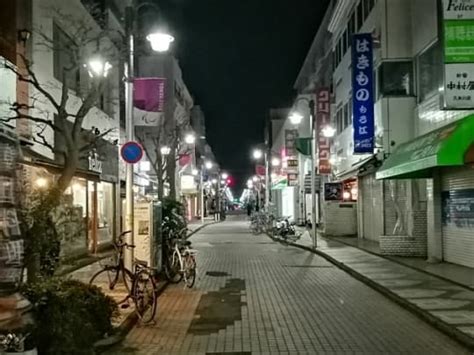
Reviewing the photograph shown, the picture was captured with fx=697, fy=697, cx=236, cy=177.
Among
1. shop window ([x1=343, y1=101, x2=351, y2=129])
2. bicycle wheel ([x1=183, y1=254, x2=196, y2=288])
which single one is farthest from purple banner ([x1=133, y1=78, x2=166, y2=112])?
shop window ([x1=343, y1=101, x2=351, y2=129])

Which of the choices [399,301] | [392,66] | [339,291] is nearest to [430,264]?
[339,291]

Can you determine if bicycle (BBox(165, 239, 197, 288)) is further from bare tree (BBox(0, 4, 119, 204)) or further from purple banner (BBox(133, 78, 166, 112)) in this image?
purple banner (BBox(133, 78, 166, 112))

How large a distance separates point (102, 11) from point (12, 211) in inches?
1005

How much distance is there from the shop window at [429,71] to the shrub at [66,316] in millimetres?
14191

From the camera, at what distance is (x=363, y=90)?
2709cm

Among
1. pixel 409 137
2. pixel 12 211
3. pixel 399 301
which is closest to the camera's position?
pixel 12 211

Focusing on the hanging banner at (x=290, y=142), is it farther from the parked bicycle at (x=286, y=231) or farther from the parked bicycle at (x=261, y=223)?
the parked bicycle at (x=286, y=231)

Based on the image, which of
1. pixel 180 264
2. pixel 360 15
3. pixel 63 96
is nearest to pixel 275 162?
pixel 360 15

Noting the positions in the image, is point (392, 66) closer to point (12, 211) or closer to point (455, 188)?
point (455, 188)

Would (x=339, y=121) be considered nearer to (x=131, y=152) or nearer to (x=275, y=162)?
(x=131, y=152)

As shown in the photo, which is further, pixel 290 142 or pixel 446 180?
pixel 290 142

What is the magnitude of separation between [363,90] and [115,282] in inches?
629

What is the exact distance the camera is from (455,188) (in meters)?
19.5

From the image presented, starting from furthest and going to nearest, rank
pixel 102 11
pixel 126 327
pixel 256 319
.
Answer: pixel 102 11 → pixel 256 319 → pixel 126 327
